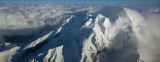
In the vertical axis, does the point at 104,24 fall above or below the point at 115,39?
above

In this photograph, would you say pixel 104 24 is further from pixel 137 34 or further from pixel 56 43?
pixel 56 43

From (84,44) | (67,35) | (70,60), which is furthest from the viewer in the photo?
(67,35)

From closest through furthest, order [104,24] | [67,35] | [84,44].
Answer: [84,44], [67,35], [104,24]

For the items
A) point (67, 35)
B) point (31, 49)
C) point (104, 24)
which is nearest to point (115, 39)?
point (104, 24)

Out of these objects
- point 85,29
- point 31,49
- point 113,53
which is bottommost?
point 113,53

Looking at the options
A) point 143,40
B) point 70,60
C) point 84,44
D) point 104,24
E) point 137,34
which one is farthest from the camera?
point 104,24

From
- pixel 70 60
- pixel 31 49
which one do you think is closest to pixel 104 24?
pixel 70 60

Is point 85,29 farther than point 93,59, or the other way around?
point 85,29

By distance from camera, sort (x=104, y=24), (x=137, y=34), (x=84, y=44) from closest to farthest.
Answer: (x=84, y=44), (x=137, y=34), (x=104, y=24)

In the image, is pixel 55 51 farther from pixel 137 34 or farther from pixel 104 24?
pixel 137 34
